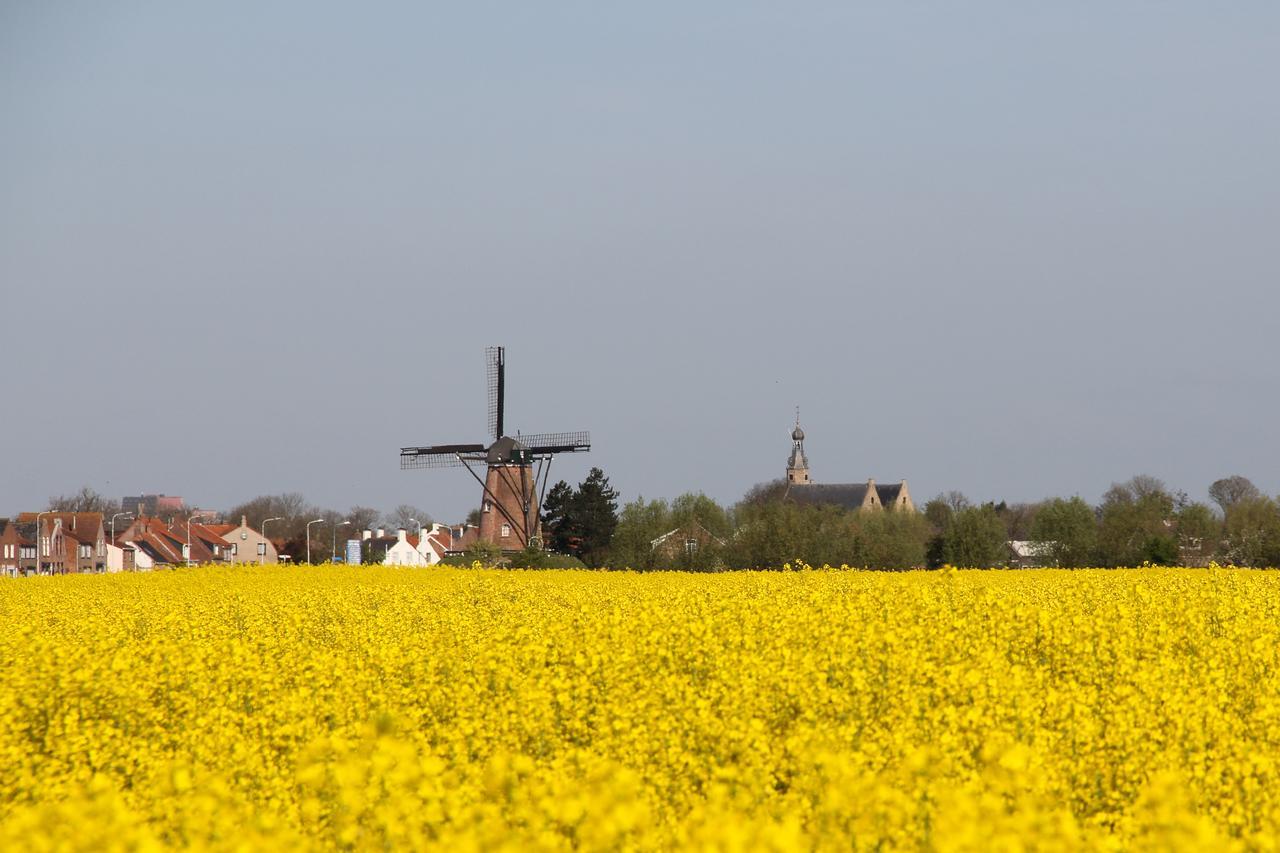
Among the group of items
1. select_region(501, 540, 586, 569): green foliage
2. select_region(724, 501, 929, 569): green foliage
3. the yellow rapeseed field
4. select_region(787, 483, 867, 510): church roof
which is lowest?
the yellow rapeseed field

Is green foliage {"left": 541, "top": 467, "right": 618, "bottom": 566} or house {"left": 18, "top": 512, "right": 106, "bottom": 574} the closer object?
green foliage {"left": 541, "top": 467, "right": 618, "bottom": 566}

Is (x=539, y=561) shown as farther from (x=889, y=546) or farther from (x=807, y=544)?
(x=889, y=546)

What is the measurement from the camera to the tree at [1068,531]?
73.6m

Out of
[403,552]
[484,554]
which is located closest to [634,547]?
[484,554]

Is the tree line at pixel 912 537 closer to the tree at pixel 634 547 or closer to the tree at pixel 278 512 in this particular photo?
the tree at pixel 634 547

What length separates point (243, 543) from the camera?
453ft

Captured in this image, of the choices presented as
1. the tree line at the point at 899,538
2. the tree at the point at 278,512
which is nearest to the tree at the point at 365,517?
the tree at the point at 278,512

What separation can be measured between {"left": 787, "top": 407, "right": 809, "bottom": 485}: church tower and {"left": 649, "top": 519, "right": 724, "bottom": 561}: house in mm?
112955

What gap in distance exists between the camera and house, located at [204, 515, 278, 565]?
137500 mm

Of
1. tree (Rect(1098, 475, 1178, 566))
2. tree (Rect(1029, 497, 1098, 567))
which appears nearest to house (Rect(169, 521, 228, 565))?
tree (Rect(1029, 497, 1098, 567))

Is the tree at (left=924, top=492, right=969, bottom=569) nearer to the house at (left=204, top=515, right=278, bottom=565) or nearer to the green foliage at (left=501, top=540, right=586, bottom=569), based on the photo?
the green foliage at (left=501, top=540, right=586, bottom=569)

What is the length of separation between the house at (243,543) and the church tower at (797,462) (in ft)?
256

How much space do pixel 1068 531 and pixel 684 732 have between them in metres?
77.6

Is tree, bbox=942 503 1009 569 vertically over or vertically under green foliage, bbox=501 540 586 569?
over
